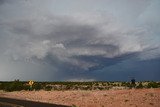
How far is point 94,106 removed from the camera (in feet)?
105

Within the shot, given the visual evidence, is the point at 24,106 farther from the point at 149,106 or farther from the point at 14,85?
the point at 14,85

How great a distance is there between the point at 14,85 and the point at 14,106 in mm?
51190

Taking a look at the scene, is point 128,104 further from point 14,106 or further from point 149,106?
point 14,106

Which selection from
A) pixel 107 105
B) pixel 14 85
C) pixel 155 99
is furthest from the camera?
pixel 14 85

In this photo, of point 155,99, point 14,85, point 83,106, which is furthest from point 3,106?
point 14,85

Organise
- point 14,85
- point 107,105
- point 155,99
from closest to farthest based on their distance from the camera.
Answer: point 107,105
point 155,99
point 14,85

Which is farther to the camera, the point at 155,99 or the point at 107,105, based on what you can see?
the point at 155,99

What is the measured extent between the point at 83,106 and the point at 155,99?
8121mm

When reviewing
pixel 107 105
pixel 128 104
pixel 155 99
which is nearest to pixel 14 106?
→ pixel 107 105

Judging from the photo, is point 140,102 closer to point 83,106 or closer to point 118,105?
point 118,105

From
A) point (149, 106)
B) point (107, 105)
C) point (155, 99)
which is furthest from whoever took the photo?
point (155, 99)

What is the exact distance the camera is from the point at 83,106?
32219 mm

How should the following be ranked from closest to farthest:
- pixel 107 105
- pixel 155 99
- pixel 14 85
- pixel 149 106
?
pixel 149 106, pixel 107 105, pixel 155 99, pixel 14 85

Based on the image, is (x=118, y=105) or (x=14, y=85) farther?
(x=14, y=85)
